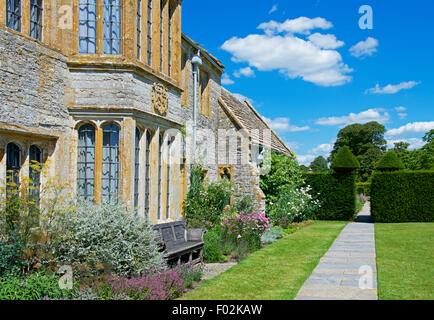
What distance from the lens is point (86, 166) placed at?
817cm

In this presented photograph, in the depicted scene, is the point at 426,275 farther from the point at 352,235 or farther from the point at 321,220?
the point at 321,220

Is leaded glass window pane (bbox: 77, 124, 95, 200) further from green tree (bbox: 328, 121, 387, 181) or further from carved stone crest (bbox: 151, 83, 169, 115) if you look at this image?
green tree (bbox: 328, 121, 387, 181)

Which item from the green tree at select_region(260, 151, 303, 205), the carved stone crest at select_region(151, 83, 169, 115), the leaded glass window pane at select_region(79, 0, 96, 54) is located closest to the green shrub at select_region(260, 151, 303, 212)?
the green tree at select_region(260, 151, 303, 205)

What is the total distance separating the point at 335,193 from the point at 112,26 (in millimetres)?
16324

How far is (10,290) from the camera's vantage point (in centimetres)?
509

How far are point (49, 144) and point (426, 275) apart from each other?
25.9 feet

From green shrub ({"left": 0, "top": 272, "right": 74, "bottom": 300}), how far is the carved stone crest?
472cm

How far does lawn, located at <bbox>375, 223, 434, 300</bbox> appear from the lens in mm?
6898

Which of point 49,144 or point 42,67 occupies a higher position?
point 42,67

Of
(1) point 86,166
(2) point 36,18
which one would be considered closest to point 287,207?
(1) point 86,166

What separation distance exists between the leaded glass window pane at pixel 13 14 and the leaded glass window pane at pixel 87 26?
131 centimetres

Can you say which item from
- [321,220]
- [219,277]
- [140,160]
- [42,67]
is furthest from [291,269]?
[321,220]

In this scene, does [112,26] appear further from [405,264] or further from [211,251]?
[405,264]
